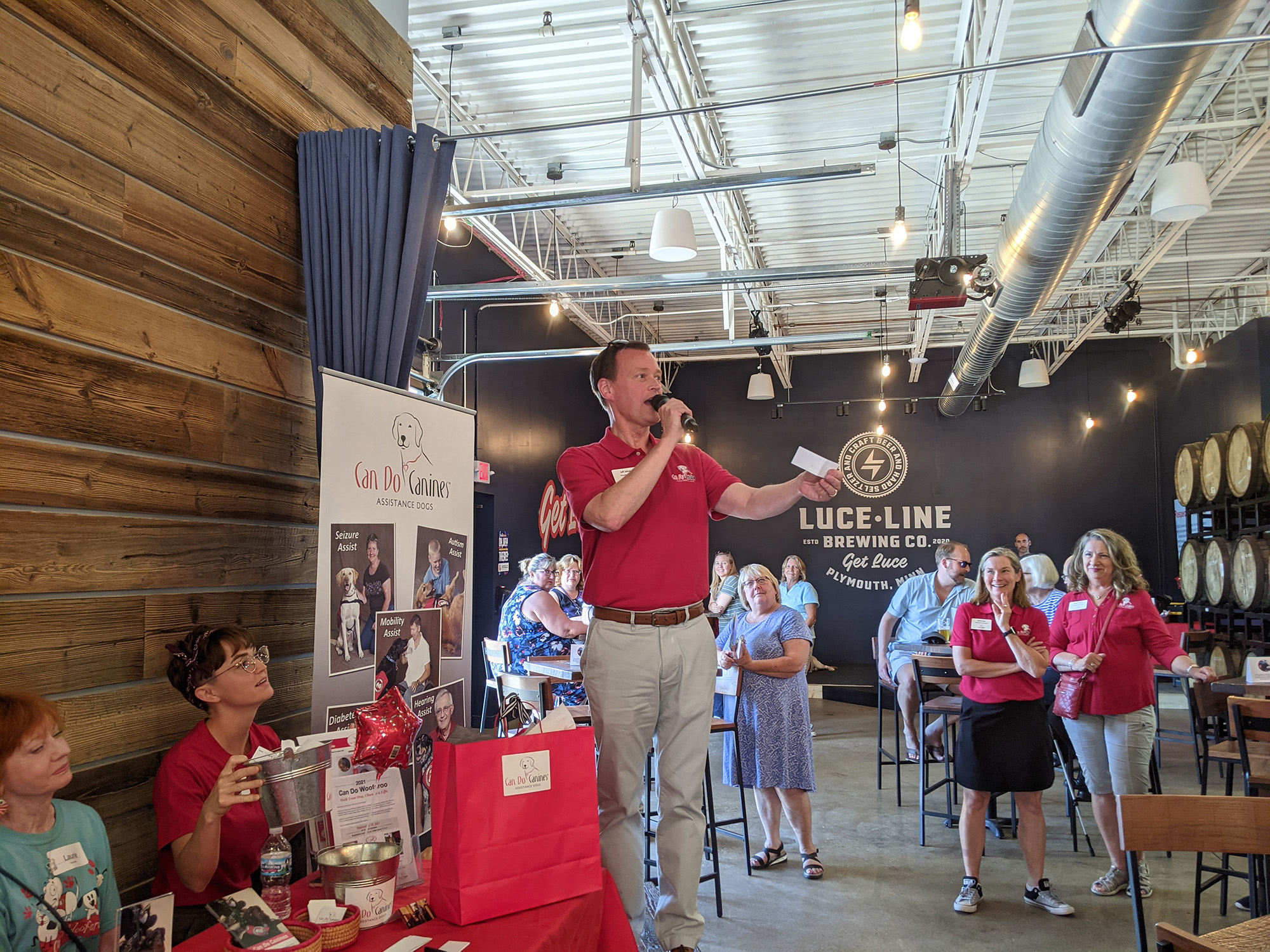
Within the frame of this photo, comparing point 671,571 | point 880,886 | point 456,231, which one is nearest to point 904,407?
point 456,231

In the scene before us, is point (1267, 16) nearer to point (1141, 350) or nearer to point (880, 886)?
point (880, 886)

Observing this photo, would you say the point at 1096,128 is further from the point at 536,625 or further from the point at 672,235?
the point at 536,625

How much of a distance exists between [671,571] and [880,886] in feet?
8.78

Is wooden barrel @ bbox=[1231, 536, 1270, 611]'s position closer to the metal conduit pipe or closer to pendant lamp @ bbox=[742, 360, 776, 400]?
the metal conduit pipe

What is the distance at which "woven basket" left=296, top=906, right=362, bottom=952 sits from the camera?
1.39 meters

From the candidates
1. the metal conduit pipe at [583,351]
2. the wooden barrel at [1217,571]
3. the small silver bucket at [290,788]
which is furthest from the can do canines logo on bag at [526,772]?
the wooden barrel at [1217,571]

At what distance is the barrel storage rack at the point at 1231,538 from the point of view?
7840mm

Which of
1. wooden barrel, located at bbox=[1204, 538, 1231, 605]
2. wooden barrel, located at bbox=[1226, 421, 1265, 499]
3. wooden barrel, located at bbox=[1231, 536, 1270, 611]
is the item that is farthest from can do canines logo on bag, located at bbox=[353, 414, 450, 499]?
wooden barrel, located at bbox=[1204, 538, 1231, 605]

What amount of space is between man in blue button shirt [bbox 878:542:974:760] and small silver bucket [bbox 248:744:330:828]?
5813 millimetres

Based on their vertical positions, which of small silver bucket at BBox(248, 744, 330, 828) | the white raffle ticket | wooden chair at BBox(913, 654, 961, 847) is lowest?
wooden chair at BBox(913, 654, 961, 847)

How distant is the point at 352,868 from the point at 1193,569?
33.4ft

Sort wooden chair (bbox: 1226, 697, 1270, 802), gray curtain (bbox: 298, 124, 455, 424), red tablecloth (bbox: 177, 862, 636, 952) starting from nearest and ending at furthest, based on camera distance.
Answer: red tablecloth (bbox: 177, 862, 636, 952) → gray curtain (bbox: 298, 124, 455, 424) → wooden chair (bbox: 1226, 697, 1270, 802)

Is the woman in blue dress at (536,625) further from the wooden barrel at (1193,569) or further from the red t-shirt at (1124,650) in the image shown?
the wooden barrel at (1193,569)

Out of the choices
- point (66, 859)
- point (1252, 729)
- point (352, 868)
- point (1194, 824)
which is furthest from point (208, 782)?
point (1252, 729)
